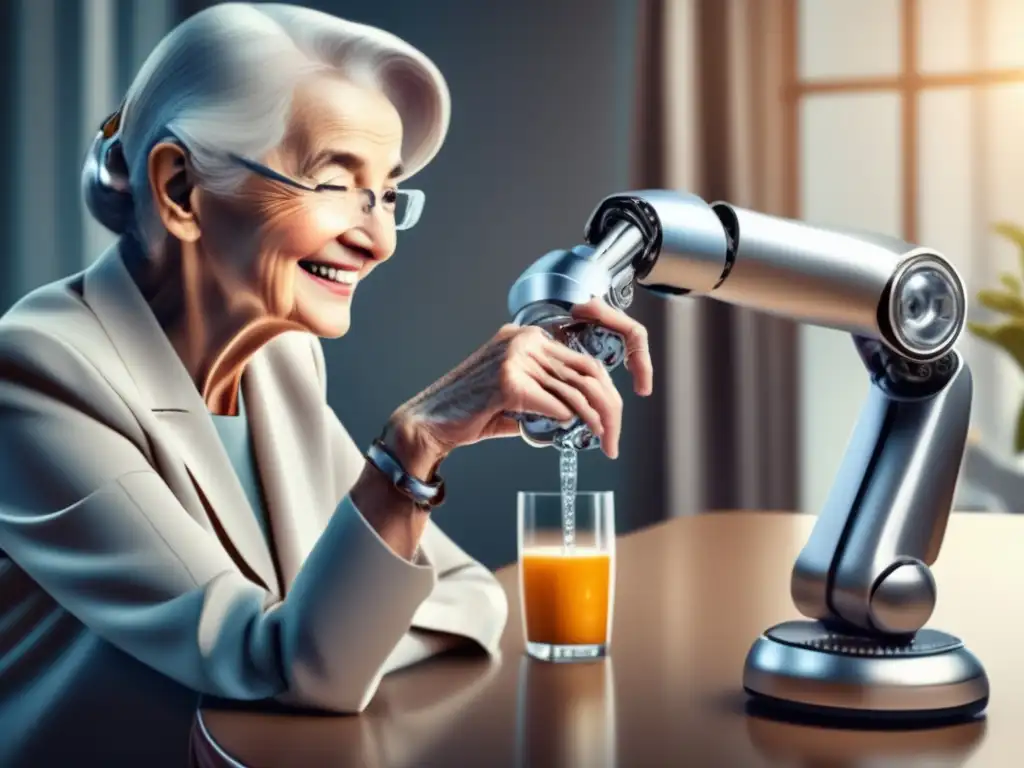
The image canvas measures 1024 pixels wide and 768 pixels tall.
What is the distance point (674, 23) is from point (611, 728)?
3.84 m

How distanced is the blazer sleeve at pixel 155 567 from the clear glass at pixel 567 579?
15 cm

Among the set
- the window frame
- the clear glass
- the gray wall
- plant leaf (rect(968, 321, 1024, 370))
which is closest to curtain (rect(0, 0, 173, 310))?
the gray wall

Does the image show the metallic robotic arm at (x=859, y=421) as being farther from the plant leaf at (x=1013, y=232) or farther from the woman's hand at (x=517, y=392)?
the plant leaf at (x=1013, y=232)

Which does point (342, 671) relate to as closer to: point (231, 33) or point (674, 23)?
point (231, 33)

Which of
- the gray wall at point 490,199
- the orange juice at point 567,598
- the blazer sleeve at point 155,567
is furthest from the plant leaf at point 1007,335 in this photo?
the blazer sleeve at point 155,567

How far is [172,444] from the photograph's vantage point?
1.03 m

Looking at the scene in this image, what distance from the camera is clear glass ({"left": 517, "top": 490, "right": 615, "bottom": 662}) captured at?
1012 mm

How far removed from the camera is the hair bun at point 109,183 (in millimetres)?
1140

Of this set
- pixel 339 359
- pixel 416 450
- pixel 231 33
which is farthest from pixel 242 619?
pixel 339 359

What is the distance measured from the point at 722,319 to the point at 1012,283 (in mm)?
923

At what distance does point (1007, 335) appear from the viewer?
12.9 ft

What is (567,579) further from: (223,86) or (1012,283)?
(1012,283)

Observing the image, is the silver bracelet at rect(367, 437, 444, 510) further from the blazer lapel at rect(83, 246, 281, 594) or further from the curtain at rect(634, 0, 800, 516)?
the curtain at rect(634, 0, 800, 516)

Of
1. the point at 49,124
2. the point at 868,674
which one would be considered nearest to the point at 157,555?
the point at 868,674
